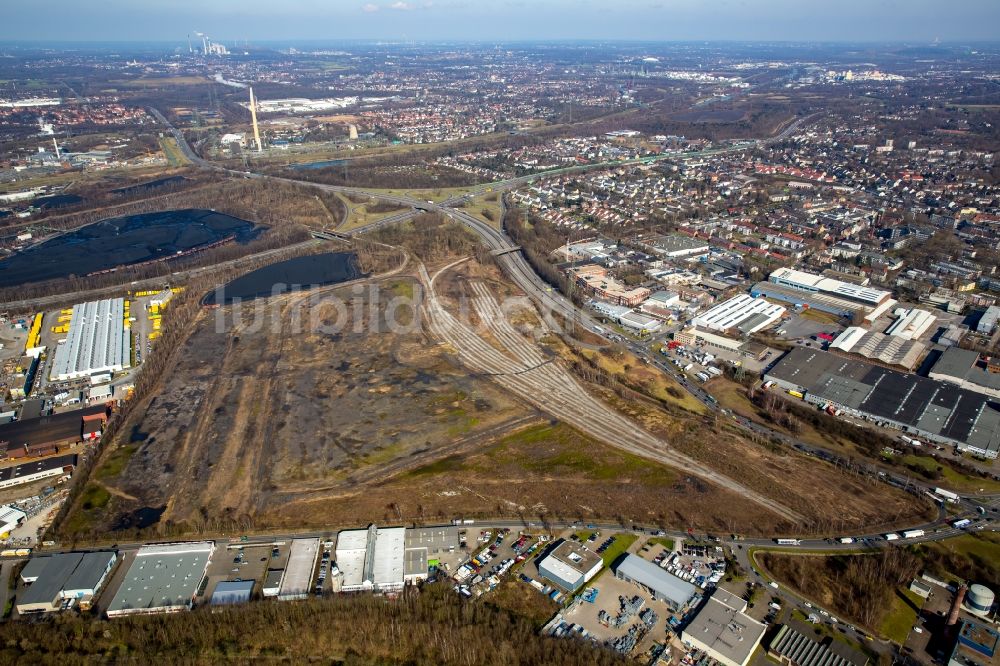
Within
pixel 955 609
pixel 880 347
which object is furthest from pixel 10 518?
pixel 880 347

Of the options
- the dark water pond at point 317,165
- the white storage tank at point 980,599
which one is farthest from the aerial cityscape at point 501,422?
the dark water pond at point 317,165

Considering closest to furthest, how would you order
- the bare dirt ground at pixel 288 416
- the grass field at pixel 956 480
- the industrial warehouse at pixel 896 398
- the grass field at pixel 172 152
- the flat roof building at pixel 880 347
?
the grass field at pixel 956 480 → the bare dirt ground at pixel 288 416 → the industrial warehouse at pixel 896 398 → the flat roof building at pixel 880 347 → the grass field at pixel 172 152

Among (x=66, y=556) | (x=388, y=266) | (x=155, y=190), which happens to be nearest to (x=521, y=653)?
(x=66, y=556)

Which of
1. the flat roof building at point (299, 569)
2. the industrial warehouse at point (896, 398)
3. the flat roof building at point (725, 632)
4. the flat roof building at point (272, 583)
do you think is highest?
the industrial warehouse at point (896, 398)

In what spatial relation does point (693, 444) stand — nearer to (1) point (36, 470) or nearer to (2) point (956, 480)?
(2) point (956, 480)

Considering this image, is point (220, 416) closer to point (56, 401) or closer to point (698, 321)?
point (56, 401)

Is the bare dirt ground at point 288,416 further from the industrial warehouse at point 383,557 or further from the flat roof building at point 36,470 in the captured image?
the industrial warehouse at point 383,557

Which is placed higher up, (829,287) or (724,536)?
(829,287)

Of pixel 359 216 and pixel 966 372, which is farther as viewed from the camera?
pixel 359 216
